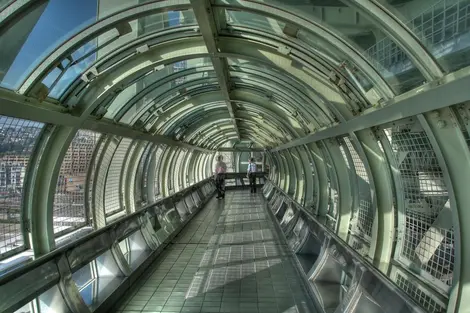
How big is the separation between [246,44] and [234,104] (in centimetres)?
555

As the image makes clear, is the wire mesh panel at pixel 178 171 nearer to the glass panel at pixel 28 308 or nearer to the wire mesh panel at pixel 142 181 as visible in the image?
the wire mesh panel at pixel 142 181

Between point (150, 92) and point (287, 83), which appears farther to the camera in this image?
point (150, 92)

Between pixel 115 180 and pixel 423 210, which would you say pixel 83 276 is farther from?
pixel 423 210

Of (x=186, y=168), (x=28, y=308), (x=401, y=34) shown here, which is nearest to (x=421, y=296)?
(x=401, y=34)

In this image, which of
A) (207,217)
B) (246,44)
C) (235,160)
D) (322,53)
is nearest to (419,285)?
(322,53)

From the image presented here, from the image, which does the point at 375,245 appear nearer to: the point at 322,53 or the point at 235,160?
the point at 322,53

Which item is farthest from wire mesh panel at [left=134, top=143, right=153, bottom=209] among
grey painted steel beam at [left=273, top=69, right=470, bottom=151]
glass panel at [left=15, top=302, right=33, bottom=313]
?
grey painted steel beam at [left=273, top=69, right=470, bottom=151]

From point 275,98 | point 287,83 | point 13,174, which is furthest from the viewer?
point 275,98

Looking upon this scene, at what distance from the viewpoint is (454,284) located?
3068 millimetres

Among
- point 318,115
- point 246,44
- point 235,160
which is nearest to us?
point 246,44

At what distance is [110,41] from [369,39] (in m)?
3.08

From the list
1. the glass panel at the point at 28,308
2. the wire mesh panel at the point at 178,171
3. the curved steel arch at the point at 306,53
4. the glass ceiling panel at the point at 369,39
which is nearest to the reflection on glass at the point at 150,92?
the curved steel arch at the point at 306,53

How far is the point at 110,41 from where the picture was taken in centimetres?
471

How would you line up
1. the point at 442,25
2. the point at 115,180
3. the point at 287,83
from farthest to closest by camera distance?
1. the point at 115,180
2. the point at 287,83
3. the point at 442,25
